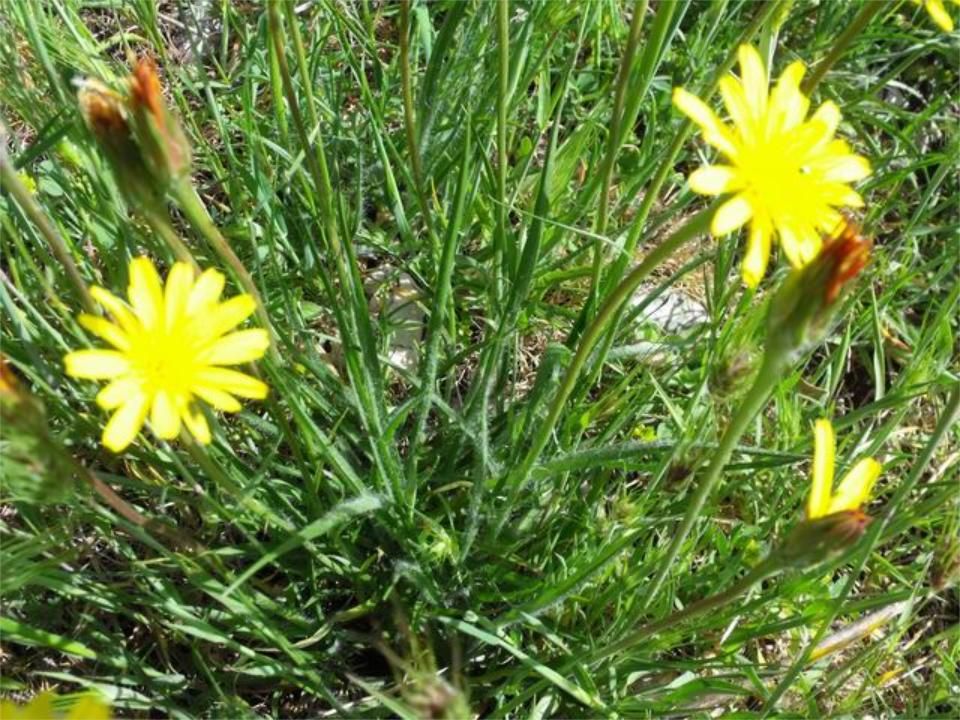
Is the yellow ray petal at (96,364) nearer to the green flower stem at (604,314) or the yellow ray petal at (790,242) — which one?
the green flower stem at (604,314)

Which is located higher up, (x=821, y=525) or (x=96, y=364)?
(x=96, y=364)

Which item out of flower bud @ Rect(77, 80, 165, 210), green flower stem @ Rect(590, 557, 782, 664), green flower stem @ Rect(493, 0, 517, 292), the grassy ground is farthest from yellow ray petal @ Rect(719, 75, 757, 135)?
flower bud @ Rect(77, 80, 165, 210)

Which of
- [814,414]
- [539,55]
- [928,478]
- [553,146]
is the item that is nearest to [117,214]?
[553,146]

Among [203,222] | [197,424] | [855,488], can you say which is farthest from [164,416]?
[855,488]

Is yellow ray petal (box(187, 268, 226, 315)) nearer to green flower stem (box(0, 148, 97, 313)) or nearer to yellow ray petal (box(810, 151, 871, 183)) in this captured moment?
green flower stem (box(0, 148, 97, 313))

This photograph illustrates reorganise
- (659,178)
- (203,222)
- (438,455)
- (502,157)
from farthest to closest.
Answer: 1. (438,455)
2. (502,157)
3. (659,178)
4. (203,222)

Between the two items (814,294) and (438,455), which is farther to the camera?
(438,455)

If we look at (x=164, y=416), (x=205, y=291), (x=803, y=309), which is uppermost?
(x=205, y=291)

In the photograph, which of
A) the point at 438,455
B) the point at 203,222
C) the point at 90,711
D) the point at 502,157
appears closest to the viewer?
the point at 90,711

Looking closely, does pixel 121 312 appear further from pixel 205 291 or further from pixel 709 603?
pixel 709 603
